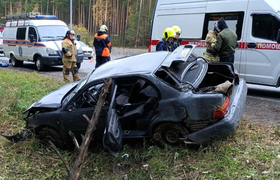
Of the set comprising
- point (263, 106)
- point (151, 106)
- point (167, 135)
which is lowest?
point (263, 106)

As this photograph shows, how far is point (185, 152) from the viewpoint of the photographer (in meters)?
4.01

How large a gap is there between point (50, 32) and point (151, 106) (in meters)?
9.59

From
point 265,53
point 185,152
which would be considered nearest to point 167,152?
point 185,152

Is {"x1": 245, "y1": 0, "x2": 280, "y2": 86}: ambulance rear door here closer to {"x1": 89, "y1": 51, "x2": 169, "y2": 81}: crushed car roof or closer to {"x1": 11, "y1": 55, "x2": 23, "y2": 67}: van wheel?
{"x1": 89, "y1": 51, "x2": 169, "y2": 81}: crushed car roof

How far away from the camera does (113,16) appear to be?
43.7 metres

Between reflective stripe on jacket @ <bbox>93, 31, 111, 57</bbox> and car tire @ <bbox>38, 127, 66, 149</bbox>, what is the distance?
404 centimetres

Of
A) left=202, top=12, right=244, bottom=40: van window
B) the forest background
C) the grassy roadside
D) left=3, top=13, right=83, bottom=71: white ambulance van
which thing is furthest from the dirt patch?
the forest background

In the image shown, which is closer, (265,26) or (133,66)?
(133,66)

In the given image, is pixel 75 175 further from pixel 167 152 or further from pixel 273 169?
pixel 273 169

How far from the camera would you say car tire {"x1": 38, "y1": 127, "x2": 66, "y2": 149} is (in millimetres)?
4766

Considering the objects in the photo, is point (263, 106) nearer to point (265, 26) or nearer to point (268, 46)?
point (268, 46)

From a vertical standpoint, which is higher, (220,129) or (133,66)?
(133,66)

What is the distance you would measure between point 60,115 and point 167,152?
1.71 m

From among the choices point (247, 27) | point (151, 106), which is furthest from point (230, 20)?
point (151, 106)
